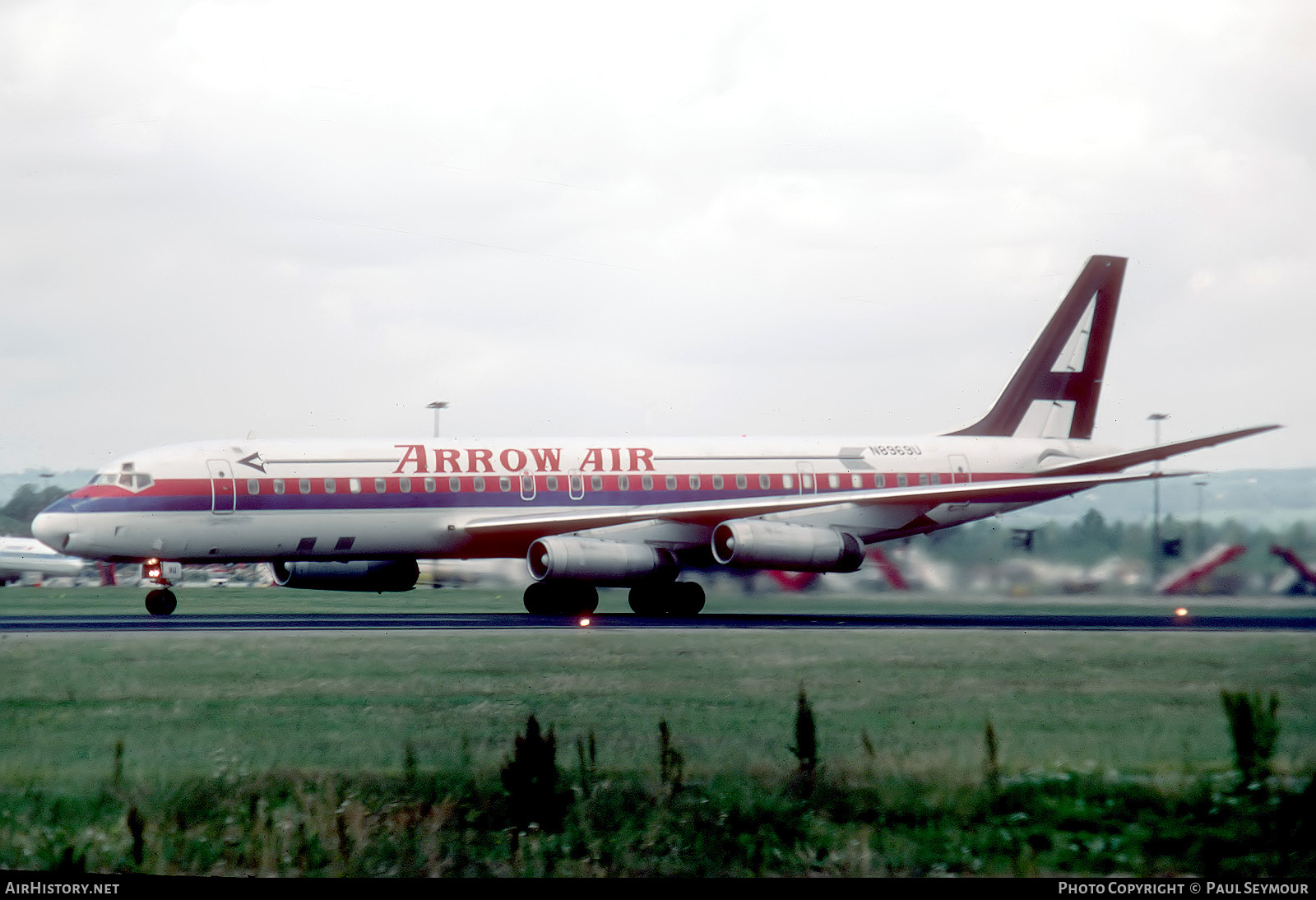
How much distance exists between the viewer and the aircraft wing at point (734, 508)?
40.4m

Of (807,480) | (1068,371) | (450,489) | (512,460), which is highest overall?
(1068,371)

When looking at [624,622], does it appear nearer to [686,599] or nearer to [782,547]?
[686,599]

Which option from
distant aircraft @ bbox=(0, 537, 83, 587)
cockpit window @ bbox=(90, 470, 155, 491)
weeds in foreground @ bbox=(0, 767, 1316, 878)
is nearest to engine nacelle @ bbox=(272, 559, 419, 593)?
cockpit window @ bbox=(90, 470, 155, 491)

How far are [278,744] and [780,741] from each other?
557cm

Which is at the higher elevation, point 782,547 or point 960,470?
point 960,470

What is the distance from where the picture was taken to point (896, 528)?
42.8m

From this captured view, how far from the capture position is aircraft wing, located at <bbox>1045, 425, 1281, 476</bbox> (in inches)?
1547

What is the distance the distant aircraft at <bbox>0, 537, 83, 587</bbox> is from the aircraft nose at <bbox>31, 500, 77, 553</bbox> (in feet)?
133

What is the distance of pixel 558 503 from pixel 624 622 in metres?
6.13

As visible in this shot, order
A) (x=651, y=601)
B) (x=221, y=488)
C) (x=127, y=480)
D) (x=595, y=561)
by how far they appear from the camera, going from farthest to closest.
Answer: (x=651, y=601) → (x=595, y=561) → (x=221, y=488) → (x=127, y=480)

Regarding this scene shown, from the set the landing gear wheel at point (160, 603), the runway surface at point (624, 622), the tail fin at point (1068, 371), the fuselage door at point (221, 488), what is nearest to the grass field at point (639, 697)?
the runway surface at point (624, 622)

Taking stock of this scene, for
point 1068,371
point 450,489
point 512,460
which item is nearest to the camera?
point 450,489

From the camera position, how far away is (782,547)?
39.7 metres

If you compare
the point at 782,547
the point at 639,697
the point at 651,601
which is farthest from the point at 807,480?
the point at 639,697
